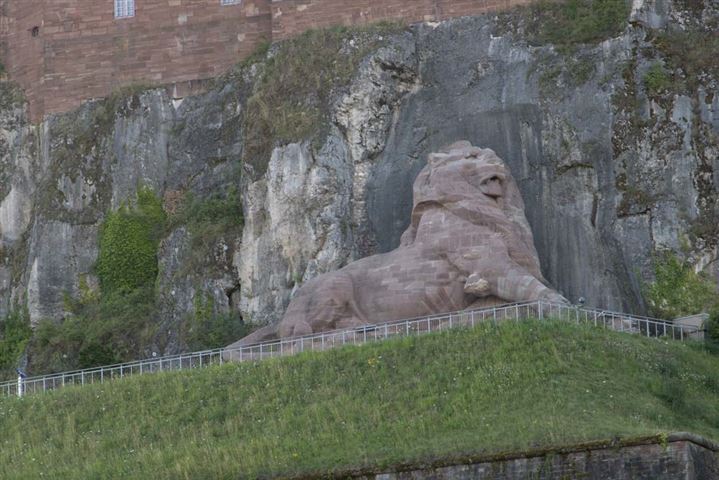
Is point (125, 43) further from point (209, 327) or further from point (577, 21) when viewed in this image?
point (577, 21)

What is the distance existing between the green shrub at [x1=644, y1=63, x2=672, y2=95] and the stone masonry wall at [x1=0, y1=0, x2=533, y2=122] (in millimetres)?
9757

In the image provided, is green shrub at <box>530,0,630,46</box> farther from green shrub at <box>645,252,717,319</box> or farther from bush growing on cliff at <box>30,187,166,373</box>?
bush growing on cliff at <box>30,187,166,373</box>

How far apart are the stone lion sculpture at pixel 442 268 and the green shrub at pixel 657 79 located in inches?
164

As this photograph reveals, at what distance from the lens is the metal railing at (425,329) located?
48088 mm

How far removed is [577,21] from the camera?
2227 inches

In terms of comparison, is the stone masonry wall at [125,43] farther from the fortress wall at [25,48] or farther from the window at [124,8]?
the window at [124,8]

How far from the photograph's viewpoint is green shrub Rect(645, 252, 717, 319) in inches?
2034

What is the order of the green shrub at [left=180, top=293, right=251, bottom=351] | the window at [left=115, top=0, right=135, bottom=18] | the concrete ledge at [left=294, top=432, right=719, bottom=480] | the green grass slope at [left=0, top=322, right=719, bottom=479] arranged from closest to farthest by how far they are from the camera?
the concrete ledge at [left=294, top=432, right=719, bottom=480] → the green grass slope at [left=0, top=322, right=719, bottom=479] → the green shrub at [left=180, top=293, right=251, bottom=351] → the window at [left=115, top=0, right=135, bottom=18]

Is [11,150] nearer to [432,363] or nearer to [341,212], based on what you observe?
[341,212]

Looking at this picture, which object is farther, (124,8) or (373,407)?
(124,8)

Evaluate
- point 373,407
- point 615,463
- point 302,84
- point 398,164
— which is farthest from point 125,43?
point 615,463

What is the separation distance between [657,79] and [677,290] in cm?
518

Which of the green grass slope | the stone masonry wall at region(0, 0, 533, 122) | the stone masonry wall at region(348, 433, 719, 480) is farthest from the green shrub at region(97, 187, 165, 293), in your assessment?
the stone masonry wall at region(348, 433, 719, 480)

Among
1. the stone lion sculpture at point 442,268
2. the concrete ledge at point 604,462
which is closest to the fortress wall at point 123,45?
the stone lion sculpture at point 442,268
